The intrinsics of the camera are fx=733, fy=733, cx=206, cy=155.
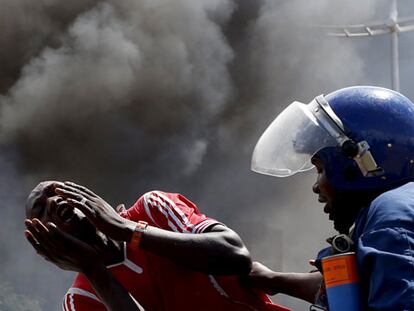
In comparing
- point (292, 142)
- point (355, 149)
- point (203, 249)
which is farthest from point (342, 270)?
point (203, 249)

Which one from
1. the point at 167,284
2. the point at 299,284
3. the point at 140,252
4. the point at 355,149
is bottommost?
the point at 299,284

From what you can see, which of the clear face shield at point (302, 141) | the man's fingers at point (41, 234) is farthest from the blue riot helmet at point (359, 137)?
the man's fingers at point (41, 234)

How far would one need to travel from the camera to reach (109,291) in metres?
2.02

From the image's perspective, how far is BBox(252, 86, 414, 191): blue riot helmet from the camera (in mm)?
1562

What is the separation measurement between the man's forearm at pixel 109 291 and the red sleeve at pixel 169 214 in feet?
0.86

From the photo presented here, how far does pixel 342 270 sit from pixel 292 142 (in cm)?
45

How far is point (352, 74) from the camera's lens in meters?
14.5

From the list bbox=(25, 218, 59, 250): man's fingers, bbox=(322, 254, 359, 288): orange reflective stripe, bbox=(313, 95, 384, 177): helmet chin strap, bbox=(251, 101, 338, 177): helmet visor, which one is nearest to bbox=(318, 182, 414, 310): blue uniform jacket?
bbox=(322, 254, 359, 288): orange reflective stripe

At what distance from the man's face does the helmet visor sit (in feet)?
2.01

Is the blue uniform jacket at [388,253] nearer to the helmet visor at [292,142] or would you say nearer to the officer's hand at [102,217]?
the helmet visor at [292,142]

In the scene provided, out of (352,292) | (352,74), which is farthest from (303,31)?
(352,292)

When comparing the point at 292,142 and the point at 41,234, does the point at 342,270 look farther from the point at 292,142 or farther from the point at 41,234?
the point at 41,234

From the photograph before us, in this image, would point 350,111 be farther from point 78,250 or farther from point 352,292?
point 78,250

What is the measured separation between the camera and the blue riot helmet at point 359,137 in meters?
1.56
